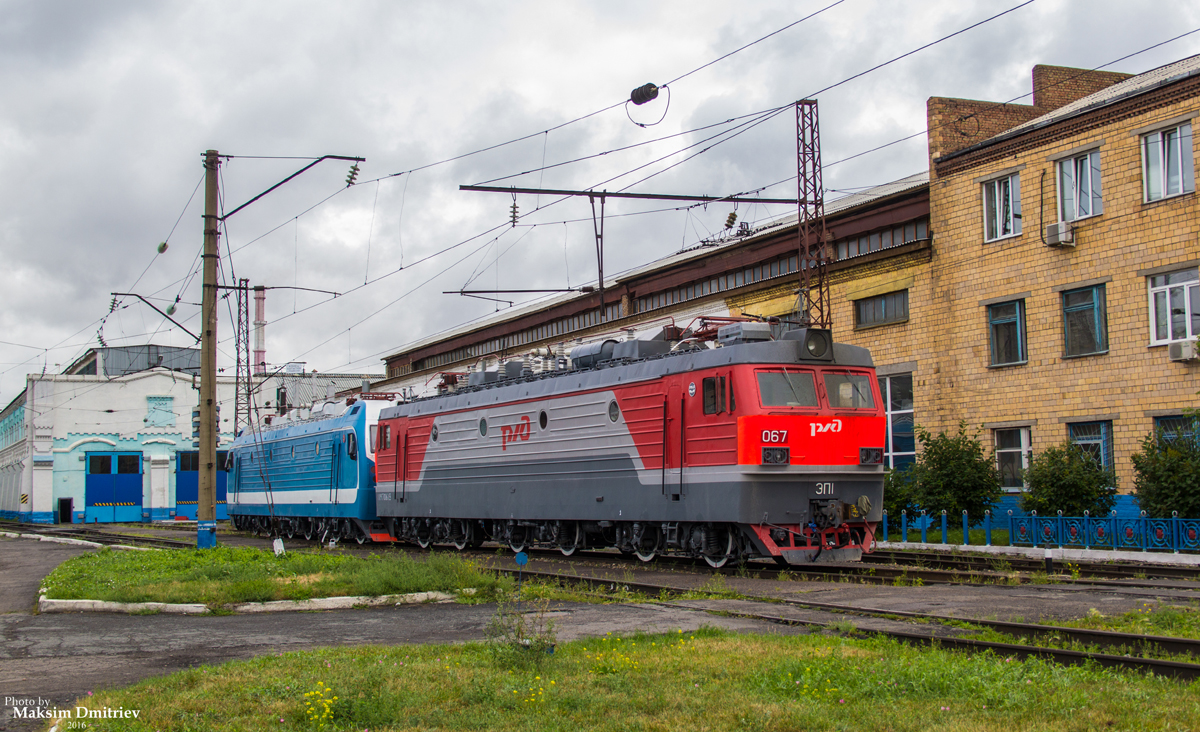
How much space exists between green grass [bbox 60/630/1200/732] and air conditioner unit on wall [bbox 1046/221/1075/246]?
18.9m

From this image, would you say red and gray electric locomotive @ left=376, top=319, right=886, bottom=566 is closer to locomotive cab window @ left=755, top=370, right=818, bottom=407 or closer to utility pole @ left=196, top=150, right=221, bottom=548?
locomotive cab window @ left=755, top=370, right=818, bottom=407

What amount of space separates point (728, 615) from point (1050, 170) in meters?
18.6

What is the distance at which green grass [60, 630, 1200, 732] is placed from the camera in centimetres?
696

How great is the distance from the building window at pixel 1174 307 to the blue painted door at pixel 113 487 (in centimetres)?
5414

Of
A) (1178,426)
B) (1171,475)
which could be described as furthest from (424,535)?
(1178,426)

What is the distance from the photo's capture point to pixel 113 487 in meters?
60.6

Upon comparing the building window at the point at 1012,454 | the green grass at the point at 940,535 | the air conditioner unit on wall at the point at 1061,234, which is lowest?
the green grass at the point at 940,535

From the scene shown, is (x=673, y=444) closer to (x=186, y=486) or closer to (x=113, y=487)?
(x=186, y=486)

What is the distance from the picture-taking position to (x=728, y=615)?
40.5 feet

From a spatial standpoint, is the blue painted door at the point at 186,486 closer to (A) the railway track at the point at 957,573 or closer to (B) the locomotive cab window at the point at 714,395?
(A) the railway track at the point at 957,573

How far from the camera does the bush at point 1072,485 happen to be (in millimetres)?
21953

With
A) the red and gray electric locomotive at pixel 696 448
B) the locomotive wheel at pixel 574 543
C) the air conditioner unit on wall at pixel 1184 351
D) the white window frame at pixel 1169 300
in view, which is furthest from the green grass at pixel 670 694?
the white window frame at pixel 1169 300

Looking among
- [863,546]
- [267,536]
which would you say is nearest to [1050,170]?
[863,546]

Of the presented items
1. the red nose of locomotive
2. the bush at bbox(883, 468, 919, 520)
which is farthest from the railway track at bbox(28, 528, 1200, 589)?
the bush at bbox(883, 468, 919, 520)
